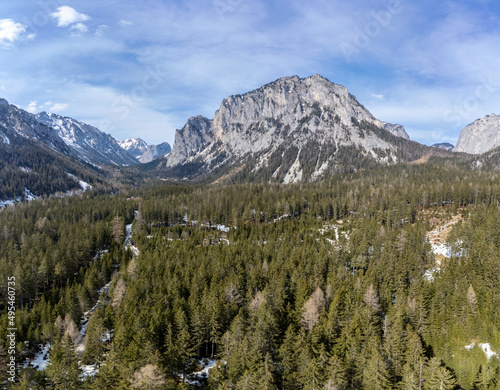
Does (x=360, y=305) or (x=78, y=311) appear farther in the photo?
(x=78, y=311)

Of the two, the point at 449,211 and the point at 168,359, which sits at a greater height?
the point at 449,211

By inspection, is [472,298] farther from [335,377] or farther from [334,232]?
[334,232]

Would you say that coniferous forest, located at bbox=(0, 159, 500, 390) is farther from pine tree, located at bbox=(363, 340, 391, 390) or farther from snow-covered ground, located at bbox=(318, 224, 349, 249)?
snow-covered ground, located at bbox=(318, 224, 349, 249)

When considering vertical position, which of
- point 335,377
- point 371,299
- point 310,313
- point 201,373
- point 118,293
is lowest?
point 201,373

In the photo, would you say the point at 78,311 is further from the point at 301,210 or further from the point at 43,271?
the point at 301,210

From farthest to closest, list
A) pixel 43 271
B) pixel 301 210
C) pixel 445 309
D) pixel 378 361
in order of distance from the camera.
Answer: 1. pixel 301 210
2. pixel 43 271
3. pixel 445 309
4. pixel 378 361

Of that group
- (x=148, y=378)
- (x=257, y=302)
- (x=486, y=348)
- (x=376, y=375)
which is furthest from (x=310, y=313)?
(x=148, y=378)

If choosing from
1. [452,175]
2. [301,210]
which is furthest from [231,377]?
[452,175]

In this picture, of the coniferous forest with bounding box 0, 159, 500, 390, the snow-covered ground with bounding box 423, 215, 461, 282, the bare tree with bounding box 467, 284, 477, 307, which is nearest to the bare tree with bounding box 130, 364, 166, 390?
the coniferous forest with bounding box 0, 159, 500, 390

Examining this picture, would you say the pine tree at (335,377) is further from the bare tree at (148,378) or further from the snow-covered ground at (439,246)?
the snow-covered ground at (439,246)
